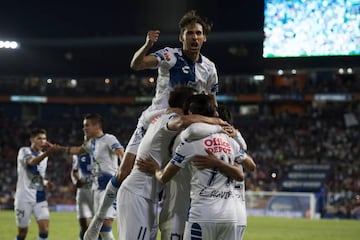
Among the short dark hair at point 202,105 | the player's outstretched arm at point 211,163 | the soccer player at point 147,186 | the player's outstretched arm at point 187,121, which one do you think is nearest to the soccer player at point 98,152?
the soccer player at point 147,186

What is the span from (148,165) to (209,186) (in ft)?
2.09

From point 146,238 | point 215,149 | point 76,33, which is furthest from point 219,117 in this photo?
point 76,33

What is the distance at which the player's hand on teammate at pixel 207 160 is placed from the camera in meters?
5.56

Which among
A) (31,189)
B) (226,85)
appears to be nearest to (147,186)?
(31,189)

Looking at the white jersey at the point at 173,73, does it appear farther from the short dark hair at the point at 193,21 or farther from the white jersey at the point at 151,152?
the white jersey at the point at 151,152

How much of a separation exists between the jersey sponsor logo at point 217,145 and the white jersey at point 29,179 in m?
7.27

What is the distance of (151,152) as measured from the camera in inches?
238

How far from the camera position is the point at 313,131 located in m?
41.8

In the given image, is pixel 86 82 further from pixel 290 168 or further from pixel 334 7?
pixel 334 7

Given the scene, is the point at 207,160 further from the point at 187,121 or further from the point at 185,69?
the point at 185,69

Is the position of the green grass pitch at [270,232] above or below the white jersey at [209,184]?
below

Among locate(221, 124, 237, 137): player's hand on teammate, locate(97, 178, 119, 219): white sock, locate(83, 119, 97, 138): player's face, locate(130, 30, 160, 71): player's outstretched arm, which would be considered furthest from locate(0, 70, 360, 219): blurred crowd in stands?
locate(221, 124, 237, 137): player's hand on teammate

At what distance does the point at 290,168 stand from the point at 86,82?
18.4 m

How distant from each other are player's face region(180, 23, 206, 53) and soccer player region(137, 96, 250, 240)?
3.92 ft
